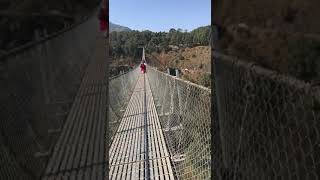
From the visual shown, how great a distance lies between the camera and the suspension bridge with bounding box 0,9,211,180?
1849 millimetres

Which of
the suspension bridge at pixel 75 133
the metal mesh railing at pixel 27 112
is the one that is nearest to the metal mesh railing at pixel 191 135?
the suspension bridge at pixel 75 133

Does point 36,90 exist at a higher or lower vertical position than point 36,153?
higher

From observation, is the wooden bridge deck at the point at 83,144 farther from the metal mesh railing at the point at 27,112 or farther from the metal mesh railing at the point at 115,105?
the metal mesh railing at the point at 115,105

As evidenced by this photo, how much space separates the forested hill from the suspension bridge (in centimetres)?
4535

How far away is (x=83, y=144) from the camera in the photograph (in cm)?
287

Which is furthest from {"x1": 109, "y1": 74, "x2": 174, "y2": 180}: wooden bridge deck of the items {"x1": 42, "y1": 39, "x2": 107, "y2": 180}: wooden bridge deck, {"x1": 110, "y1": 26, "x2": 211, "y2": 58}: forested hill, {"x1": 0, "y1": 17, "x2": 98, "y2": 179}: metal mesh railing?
{"x1": 110, "y1": 26, "x2": 211, "y2": 58}: forested hill

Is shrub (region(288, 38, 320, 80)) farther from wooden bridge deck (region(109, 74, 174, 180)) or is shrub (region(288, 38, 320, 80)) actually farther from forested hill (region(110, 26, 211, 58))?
forested hill (region(110, 26, 211, 58))

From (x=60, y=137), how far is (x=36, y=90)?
58cm

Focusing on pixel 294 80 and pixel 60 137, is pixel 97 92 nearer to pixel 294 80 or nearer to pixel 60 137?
pixel 60 137

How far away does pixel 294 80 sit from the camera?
38.8 inches

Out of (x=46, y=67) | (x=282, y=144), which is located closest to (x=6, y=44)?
(x=46, y=67)

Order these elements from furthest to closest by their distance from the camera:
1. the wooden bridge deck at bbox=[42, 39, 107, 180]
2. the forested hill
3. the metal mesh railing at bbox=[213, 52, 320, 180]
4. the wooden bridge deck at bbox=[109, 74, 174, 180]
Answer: the forested hill
the wooden bridge deck at bbox=[109, 74, 174, 180]
the wooden bridge deck at bbox=[42, 39, 107, 180]
the metal mesh railing at bbox=[213, 52, 320, 180]

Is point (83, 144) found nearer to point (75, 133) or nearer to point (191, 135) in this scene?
point (75, 133)

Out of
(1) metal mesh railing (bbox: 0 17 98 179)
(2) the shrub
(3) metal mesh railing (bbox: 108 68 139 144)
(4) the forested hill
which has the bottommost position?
(3) metal mesh railing (bbox: 108 68 139 144)
